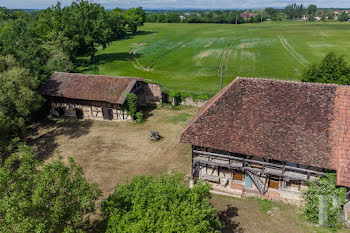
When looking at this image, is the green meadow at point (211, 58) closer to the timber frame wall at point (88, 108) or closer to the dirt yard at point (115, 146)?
the dirt yard at point (115, 146)

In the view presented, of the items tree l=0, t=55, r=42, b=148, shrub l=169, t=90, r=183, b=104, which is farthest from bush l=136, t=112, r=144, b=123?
tree l=0, t=55, r=42, b=148

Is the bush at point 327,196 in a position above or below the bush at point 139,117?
below

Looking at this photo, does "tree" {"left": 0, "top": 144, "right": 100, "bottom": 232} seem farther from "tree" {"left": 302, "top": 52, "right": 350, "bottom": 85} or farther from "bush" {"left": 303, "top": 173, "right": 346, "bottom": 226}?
"tree" {"left": 302, "top": 52, "right": 350, "bottom": 85}

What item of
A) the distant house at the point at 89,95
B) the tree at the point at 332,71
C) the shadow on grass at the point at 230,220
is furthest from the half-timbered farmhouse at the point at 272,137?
the distant house at the point at 89,95

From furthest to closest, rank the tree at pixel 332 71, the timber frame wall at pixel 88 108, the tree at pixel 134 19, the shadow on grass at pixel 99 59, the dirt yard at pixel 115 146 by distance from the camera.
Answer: the tree at pixel 134 19 → the shadow on grass at pixel 99 59 → the timber frame wall at pixel 88 108 → the tree at pixel 332 71 → the dirt yard at pixel 115 146

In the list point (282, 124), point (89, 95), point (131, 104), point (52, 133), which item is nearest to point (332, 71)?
point (282, 124)

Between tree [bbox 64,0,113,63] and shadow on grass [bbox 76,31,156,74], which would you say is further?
shadow on grass [bbox 76,31,156,74]

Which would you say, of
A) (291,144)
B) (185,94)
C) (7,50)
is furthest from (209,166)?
(7,50)

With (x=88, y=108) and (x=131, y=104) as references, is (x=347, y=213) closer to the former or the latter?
(x=131, y=104)
